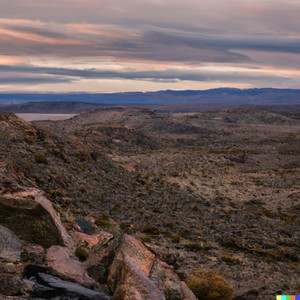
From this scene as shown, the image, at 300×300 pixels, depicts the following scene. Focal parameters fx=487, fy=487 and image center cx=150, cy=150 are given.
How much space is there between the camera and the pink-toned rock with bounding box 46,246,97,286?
12867 millimetres

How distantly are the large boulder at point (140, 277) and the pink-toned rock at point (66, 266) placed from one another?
0.75 m

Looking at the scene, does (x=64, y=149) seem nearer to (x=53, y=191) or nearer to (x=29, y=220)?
(x=53, y=191)

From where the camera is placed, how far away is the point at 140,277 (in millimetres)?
12125

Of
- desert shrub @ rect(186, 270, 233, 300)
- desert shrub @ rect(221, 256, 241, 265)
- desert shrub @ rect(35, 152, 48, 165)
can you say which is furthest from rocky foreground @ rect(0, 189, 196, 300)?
desert shrub @ rect(35, 152, 48, 165)

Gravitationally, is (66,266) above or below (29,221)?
below

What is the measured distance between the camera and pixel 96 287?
41.7 feet

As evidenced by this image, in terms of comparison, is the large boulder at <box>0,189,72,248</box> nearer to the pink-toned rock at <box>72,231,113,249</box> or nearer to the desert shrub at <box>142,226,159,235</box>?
the pink-toned rock at <box>72,231,113,249</box>

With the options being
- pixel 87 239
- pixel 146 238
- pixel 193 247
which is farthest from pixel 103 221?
pixel 87 239

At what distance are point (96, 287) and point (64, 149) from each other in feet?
86.8

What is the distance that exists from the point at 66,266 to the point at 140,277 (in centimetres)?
267

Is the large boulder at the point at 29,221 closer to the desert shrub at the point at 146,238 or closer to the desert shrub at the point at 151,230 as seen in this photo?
the desert shrub at the point at 146,238

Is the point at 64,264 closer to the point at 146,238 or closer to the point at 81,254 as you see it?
the point at 81,254

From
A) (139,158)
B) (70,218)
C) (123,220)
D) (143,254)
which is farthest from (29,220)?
(139,158)

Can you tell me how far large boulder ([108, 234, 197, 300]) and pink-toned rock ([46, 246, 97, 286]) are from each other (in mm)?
749
